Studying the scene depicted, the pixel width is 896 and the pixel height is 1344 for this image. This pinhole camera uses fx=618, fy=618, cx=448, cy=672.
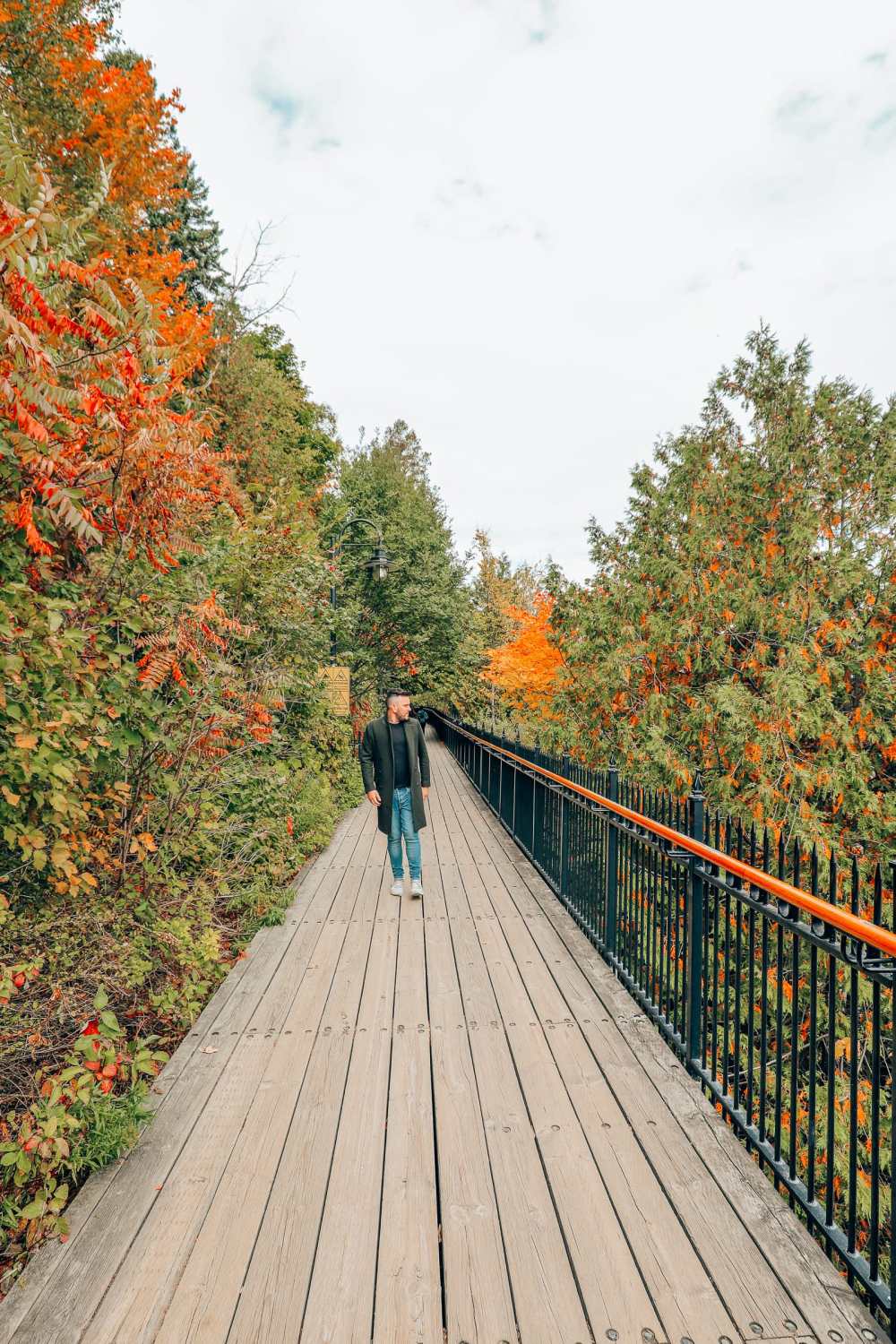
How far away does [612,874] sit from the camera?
13.6 feet

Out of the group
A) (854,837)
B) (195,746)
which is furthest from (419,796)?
(854,837)

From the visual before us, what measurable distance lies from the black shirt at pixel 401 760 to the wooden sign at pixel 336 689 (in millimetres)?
4499

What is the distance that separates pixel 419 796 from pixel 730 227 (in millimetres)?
17810

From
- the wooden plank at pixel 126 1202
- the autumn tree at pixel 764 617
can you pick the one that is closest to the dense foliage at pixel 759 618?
the autumn tree at pixel 764 617

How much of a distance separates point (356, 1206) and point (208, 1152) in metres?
0.68

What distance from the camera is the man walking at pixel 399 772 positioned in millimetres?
5379

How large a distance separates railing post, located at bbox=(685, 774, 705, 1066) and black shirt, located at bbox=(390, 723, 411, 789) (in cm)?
283

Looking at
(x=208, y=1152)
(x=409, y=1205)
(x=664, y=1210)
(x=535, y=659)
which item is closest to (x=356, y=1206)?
(x=409, y=1205)

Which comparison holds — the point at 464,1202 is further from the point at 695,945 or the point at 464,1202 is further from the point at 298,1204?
the point at 695,945

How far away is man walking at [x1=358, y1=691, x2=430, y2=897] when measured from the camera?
5.38 metres

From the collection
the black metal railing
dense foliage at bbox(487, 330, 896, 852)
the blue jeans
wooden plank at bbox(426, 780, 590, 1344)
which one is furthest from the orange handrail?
dense foliage at bbox(487, 330, 896, 852)

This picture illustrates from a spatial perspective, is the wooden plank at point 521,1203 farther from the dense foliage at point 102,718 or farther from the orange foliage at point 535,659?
the orange foliage at point 535,659

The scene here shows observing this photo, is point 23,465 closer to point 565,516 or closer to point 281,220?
point 281,220

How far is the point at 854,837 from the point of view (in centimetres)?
1171
